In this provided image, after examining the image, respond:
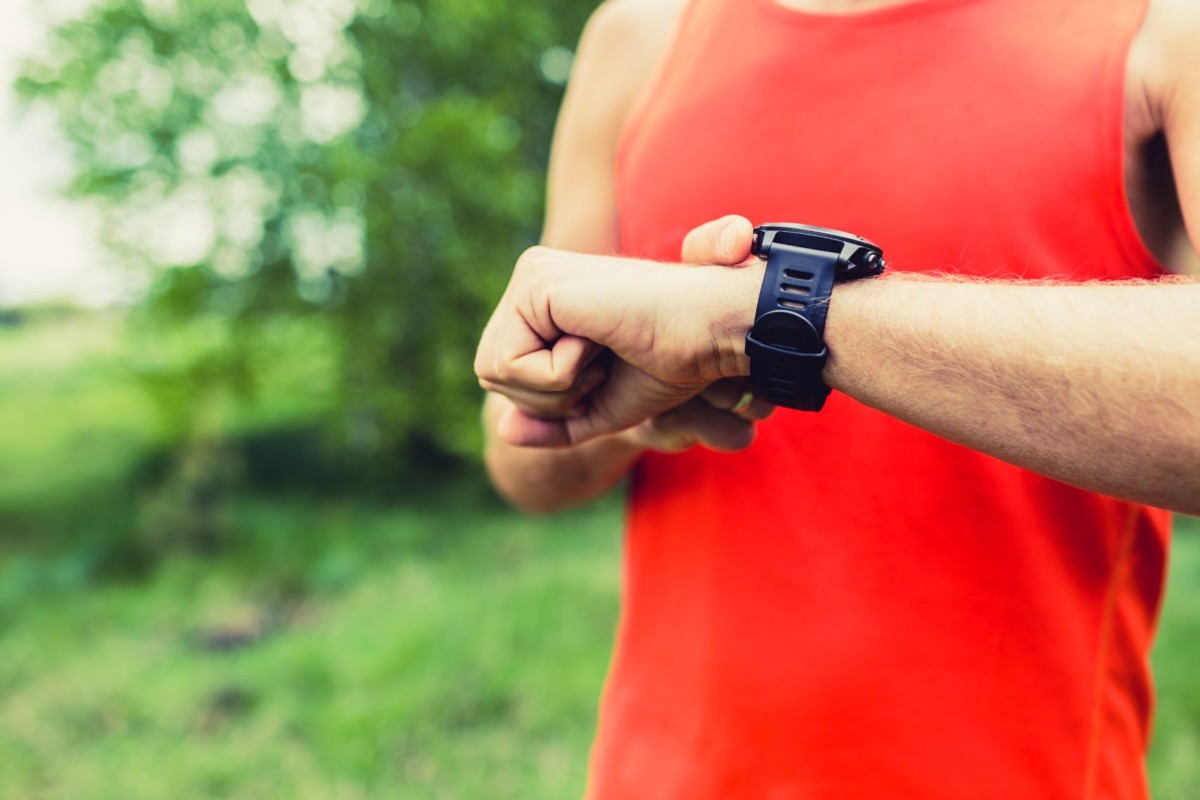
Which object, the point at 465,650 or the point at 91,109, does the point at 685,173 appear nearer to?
the point at 465,650

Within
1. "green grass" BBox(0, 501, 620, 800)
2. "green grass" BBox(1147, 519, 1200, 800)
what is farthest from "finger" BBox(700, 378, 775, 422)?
"green grass" BBox(1147, 519, 1200, 800)

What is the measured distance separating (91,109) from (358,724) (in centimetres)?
604

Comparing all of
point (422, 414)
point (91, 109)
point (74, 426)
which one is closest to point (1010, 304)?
point (422, 414)

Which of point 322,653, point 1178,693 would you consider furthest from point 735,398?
point 1178,693

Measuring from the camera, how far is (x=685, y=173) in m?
1.44

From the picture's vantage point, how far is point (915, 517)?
4.21 feet

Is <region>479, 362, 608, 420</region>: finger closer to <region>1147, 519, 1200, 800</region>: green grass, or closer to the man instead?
the man

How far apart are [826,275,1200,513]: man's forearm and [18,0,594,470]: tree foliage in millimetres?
7532

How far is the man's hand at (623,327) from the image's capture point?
110 centimetres


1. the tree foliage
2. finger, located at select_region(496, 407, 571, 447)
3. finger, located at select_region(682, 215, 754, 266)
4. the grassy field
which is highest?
finger, located at select_region(682, 215, 754, 266)

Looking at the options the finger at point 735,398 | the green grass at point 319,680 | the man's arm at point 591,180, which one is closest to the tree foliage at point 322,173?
the green grass at point 319,680

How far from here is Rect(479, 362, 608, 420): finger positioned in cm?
121

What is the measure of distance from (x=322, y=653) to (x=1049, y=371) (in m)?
5.49

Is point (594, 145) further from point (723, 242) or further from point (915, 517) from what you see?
point (915, 517)
